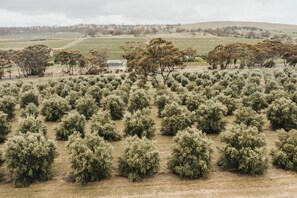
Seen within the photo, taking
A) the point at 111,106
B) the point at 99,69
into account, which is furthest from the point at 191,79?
the point at 99,69

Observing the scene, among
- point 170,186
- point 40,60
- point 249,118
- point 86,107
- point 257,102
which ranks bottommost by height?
point 170,186

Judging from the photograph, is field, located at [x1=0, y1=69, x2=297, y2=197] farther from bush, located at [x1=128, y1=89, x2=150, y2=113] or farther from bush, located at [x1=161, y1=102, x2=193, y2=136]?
bush, located at [x1=128, y1=89, x2=150, y2=113]

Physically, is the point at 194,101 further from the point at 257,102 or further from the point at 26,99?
the point at 26,99

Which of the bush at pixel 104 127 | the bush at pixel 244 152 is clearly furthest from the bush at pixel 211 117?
the bush at pixel 104 127

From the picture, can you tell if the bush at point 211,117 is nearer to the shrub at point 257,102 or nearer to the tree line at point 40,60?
the shrub at point 257,102

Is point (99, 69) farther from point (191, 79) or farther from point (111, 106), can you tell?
point (111, 106)

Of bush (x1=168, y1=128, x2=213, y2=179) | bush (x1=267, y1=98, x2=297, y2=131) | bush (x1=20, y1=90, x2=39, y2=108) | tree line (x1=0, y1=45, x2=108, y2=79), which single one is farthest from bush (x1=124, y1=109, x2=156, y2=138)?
tree line (x1=0, y1=45, x2=108, y2=79)

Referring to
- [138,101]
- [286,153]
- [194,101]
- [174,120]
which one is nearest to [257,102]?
[194,101]
